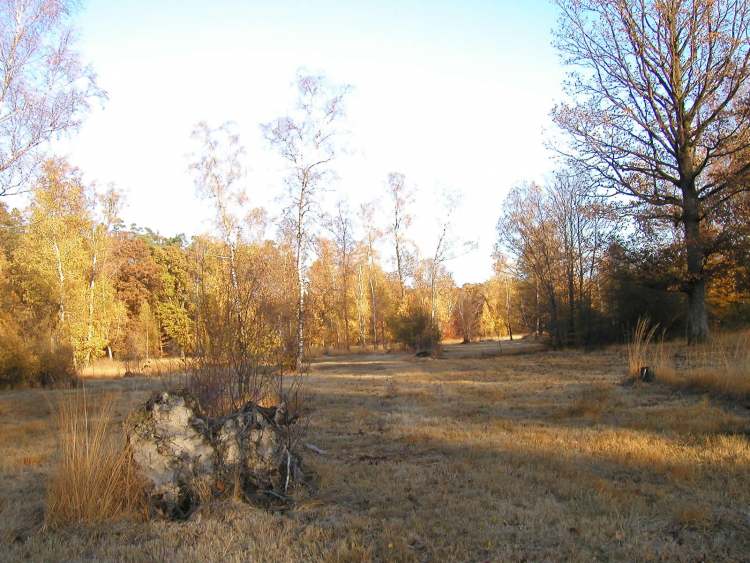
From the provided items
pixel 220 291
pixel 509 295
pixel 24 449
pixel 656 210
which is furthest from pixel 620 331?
pixel 509 295

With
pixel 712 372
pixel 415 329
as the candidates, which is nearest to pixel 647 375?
pixel 712 372

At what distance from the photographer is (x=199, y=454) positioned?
4.72m

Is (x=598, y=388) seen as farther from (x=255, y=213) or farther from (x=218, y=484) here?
(x=255, y=213)

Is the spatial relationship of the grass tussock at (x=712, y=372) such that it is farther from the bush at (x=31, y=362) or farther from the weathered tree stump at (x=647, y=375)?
the bush at (x=31, y=362)

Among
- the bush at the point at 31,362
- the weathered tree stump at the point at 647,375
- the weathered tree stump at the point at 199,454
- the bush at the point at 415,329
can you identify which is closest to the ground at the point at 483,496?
the weathered tree stump at the point at 199,454

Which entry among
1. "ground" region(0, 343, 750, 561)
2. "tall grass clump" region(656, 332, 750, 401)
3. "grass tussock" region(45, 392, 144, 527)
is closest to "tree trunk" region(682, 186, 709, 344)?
"tall grass clump" region(656, 332, 750, 401)

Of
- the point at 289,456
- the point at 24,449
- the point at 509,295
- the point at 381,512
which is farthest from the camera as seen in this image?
the point at 509,295

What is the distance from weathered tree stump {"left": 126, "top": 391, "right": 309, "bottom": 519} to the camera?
181 inches

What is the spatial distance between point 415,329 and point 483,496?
28.8 m

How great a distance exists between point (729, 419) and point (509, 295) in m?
52.1

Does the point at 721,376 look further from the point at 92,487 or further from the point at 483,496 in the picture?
the point at 92,487

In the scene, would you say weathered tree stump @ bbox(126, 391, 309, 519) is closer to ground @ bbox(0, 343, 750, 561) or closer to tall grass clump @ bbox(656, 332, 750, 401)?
ground @ bbox(0, 343, 750, 561)

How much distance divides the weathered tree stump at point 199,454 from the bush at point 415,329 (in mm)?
26616

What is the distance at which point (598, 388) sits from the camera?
9914 millimetres
